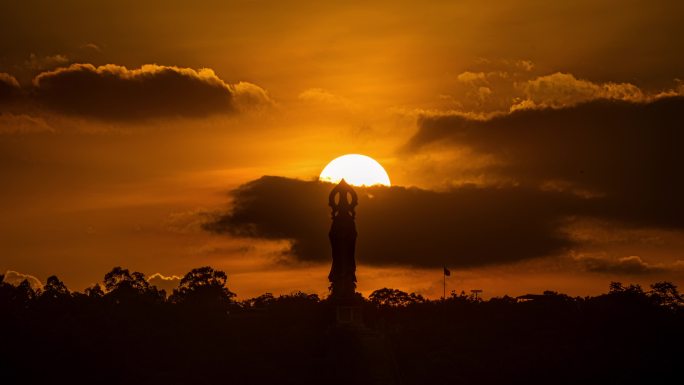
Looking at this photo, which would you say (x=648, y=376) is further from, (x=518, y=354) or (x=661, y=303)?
(x=661, y=303)

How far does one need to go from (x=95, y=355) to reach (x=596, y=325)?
2934 cm

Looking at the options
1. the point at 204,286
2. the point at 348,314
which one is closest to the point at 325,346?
the point at 348,314

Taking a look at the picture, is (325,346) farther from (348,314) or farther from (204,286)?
(204,286)

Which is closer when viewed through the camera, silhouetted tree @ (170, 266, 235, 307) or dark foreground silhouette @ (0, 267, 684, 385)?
dark foreground silhouette @ (0, 267, 684, 385)

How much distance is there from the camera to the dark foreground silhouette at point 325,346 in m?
72.2

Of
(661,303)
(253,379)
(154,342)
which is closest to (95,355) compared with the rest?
(154,342)

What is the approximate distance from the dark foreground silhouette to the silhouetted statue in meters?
1.68

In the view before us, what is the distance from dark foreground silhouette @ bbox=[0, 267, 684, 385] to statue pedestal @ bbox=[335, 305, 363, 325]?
2.99 feet

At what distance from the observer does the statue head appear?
78.8 m

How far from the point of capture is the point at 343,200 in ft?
259

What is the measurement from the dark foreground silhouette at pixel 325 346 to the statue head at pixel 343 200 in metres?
5.72

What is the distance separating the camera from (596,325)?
274 feet

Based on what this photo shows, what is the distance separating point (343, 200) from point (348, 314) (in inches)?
264

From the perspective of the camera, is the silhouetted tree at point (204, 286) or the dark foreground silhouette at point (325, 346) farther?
the silhouetted tree at point (204, 286)
